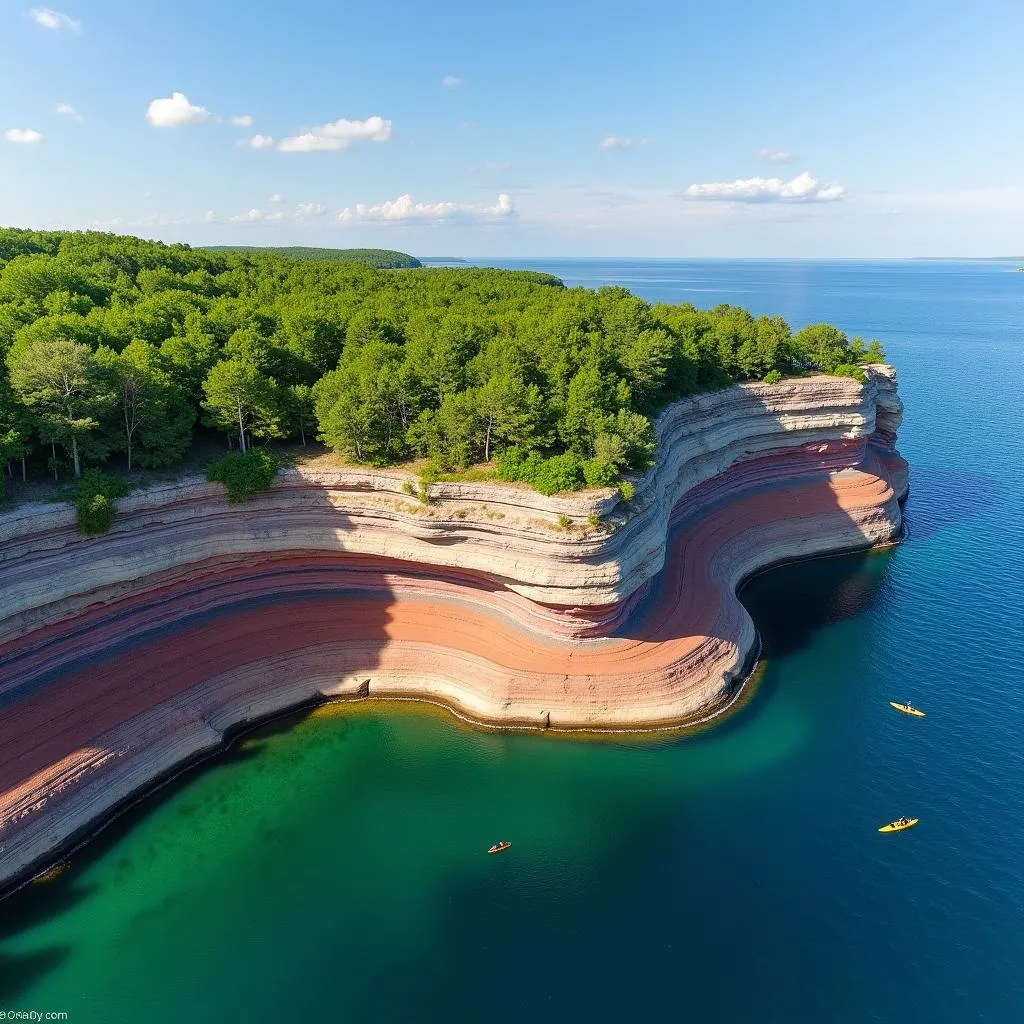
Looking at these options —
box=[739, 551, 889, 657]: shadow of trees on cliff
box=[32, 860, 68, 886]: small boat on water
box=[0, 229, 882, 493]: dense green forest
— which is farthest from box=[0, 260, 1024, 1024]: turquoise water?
box=[0, 229, 882, 493]: dense green forest

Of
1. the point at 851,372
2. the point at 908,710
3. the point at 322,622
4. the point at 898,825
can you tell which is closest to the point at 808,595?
the point at 908,710

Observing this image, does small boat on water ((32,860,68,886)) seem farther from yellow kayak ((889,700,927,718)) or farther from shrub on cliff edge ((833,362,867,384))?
shrub on cliff edge ((833,362,867,384))

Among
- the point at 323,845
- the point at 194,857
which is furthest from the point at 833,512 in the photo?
the point at 194,857

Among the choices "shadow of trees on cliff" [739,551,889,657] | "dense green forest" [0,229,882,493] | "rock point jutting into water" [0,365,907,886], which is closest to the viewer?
"rock point jutting into water" [0,365,907,886]

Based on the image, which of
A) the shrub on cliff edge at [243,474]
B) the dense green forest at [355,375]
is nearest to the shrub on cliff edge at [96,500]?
the dense green forest at [355,375]

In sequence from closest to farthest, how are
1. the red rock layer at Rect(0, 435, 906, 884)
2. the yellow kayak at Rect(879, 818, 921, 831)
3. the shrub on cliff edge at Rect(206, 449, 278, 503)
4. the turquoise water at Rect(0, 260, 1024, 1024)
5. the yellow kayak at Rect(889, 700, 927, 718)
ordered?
the turquoise water at Rect(0, 260, 1024, 1024) < the yellow kayak at Rect(879, 818, 921, 831) < the red rock layer at Rect(0, 435, 906, 884) < the shrub on cliff edge at Rect(206, 449, 278, 503) < the yellow kayak at Rect(889, 700, 927, 718)

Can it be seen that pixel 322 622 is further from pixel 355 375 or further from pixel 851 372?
pixel 851 372

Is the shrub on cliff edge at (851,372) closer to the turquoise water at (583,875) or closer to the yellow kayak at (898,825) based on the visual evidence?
the turquoise water at (583,875)
